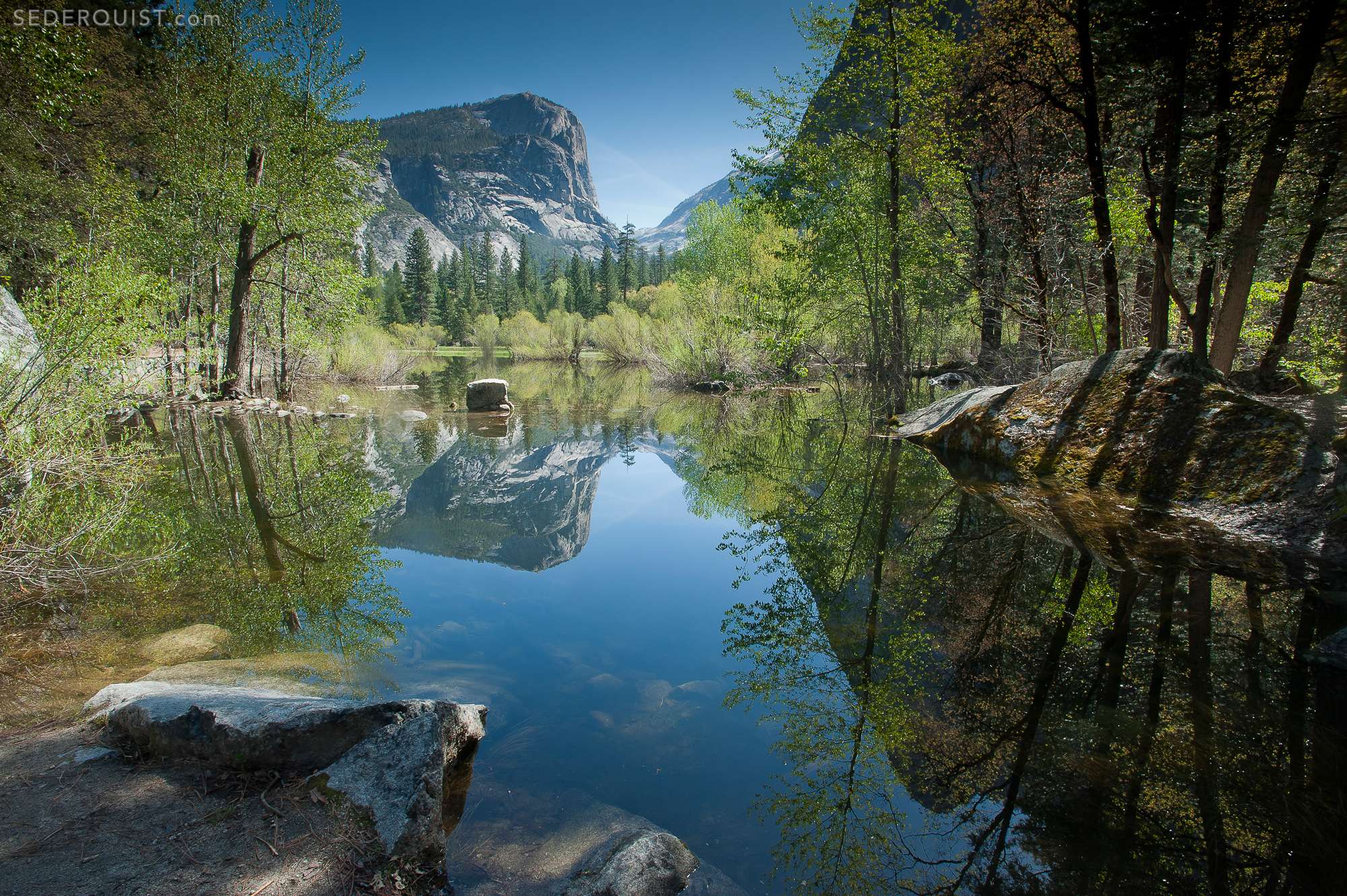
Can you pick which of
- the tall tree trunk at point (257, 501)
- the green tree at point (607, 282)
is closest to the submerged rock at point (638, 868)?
the tall tree trunk at point (257, 501)

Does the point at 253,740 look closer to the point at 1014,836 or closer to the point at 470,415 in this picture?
the point at 1014,836

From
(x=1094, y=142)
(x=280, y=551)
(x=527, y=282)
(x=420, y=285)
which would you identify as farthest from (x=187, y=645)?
(x=527, y=282)

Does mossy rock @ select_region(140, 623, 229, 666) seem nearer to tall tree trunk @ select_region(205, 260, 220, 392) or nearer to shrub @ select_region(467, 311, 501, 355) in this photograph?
tall tree trunk @ select_region(205, 260, 220, 392)

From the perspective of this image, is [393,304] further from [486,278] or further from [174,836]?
[174,836]

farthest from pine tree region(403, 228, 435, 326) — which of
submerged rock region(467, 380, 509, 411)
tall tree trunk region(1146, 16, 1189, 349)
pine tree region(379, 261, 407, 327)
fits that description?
tall tree trunk region(1146, 16, 1189, 349)

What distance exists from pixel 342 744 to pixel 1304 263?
42.3ft

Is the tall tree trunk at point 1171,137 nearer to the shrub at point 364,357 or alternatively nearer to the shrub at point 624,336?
the shrub at point 624,336

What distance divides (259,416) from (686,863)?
57.8 ft

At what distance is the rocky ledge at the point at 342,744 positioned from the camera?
2.49 meters

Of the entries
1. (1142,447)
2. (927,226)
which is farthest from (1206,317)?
(927,226)

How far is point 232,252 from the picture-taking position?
57.3 feet

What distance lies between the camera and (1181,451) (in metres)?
7.45

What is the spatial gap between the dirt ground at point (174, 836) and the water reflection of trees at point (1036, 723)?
181 cm

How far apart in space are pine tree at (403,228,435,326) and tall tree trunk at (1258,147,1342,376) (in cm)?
8360
